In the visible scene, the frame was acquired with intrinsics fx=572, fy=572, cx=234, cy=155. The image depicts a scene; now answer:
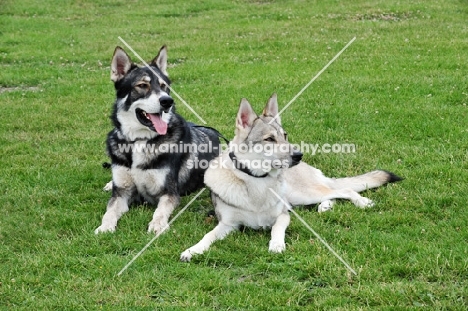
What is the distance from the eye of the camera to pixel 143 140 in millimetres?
7344

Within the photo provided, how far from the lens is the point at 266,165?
6.52 meters

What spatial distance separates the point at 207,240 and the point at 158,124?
1.87 m

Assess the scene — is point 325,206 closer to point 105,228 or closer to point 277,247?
point 277,247

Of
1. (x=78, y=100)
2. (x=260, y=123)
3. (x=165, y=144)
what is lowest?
(x=78, y=100)

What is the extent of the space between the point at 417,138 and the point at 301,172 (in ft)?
9.32

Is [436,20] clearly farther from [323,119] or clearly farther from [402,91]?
[323,119]

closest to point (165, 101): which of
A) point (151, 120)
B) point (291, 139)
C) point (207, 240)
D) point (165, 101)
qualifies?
point (165, 101)

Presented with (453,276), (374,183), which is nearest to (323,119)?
(374,183)

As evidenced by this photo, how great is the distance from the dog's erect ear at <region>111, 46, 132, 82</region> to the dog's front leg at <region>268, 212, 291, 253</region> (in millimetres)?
2791

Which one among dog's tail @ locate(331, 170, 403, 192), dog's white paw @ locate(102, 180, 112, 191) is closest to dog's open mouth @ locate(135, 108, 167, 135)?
dog's white paw @ locate(102, 180, 112, 191)

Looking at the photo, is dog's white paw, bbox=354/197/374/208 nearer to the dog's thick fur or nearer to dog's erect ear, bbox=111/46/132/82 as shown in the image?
the dog's thick fur

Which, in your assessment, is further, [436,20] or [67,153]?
[436,20]

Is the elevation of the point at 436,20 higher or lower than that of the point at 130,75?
lower

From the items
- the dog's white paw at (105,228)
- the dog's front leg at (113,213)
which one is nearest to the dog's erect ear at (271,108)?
the dog's front leg at (113,213)
